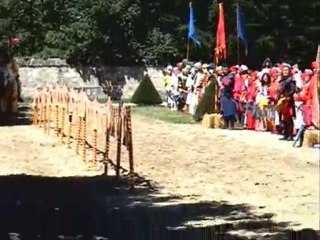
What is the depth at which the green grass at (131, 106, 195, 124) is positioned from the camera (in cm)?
2469

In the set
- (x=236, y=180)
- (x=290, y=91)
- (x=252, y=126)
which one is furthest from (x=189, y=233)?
(x=252, y=126)

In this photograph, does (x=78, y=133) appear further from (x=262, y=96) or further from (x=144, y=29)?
(x=144, y=29)

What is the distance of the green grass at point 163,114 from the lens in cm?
2469

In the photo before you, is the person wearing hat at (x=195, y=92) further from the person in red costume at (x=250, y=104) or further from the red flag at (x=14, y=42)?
the red flag at (x=14, y=42)

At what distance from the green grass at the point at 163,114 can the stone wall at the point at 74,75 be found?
8.07 meters

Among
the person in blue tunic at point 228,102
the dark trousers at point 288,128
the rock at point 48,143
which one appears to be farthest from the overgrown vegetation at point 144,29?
the rock at point 48,143

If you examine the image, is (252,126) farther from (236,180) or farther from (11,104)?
(236,180)

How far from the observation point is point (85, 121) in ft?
51.5

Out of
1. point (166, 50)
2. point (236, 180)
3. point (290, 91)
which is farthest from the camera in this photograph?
point (166, 50)

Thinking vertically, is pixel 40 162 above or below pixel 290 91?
below

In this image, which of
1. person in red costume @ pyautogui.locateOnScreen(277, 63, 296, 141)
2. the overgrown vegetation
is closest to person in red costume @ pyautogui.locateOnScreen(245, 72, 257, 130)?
person in red costume @ pyautogui.locateOnScreen(277, 63, 296, 141)

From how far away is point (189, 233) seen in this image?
8.62 m

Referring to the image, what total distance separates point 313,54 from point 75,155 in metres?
27.8

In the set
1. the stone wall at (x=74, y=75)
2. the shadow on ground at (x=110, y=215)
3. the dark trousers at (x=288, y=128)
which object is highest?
the stone wall at (x=74, y=75)
